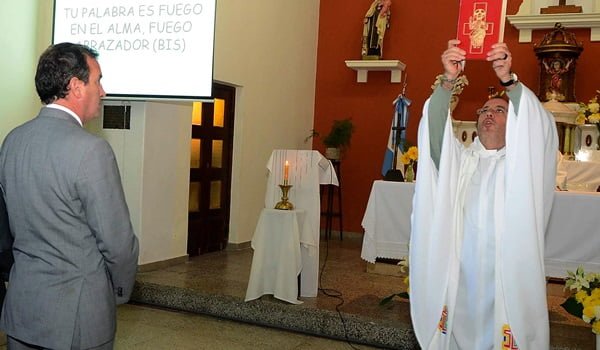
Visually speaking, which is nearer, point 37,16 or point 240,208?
point 37,16

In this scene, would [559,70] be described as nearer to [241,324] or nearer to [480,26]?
[241,324]

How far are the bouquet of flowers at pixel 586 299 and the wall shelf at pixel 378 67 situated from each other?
16.5 feet

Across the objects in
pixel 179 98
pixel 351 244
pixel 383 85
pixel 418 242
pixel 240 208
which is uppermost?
pixel 383 85

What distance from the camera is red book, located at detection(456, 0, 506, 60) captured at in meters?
2.11

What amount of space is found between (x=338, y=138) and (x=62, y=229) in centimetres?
641

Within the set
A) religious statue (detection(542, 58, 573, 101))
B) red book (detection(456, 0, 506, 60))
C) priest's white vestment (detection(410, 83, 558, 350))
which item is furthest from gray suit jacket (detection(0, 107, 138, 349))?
religious statue (detection(542, 58, 573, 101))

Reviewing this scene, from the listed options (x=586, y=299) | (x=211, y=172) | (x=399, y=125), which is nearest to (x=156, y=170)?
(x=211, y=172)

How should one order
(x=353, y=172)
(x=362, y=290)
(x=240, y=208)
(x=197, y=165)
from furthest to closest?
(x=353, y=172) → (x=240, y=208) → (x=197, y=165) → (x=362, y=290)

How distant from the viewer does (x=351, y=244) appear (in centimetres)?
793

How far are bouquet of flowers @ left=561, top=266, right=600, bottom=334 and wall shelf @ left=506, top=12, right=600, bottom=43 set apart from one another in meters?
4.71

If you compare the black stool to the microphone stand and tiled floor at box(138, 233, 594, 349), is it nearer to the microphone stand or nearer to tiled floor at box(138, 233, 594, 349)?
the microphone stand

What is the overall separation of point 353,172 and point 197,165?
8.83ft

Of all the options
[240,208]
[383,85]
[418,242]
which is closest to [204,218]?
[240,208]

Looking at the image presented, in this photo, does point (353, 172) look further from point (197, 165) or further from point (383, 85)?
point (197, 165)
